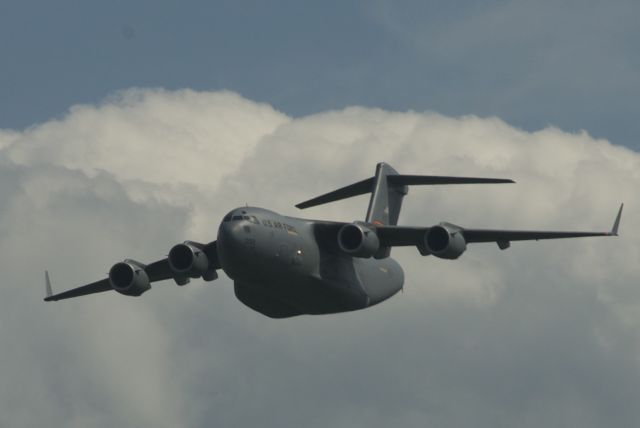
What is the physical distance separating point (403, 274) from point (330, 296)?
17.6 ft

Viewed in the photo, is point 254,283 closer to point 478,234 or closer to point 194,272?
point 194,272

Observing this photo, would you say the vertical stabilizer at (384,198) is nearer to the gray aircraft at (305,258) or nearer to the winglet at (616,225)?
the gray aircraft at (305,258)

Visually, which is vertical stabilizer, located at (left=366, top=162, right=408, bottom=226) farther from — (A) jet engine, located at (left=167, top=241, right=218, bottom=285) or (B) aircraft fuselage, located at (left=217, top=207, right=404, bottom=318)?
(A) jet engine, located at (left=167, top=241, right=218, bottom=285)

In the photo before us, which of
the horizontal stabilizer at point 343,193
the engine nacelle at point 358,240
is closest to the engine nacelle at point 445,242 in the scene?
the engine nacelle at point 358,240

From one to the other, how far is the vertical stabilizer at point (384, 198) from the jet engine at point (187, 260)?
6.54 meters

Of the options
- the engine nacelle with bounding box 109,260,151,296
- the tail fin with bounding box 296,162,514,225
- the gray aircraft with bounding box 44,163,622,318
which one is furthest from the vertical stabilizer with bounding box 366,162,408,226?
the engine nacelle with bounding box 109,260,151,296

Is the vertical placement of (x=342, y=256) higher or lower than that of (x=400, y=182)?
lower

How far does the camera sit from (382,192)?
150 ft

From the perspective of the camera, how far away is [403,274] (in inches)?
1758

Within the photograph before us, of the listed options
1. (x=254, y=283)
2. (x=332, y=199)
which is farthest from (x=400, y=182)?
(x=254, y=283)

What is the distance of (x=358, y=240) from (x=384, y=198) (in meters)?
6.90

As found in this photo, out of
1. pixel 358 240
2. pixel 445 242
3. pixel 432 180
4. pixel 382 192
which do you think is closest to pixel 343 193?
pixel 382 192

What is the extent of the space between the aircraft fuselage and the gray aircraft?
0.03m

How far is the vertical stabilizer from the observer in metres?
45.1
